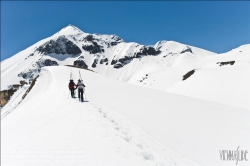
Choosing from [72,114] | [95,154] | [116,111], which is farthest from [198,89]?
[95,154]

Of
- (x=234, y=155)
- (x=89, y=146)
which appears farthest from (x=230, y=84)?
(x=89, y=146)

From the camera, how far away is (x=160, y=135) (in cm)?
913

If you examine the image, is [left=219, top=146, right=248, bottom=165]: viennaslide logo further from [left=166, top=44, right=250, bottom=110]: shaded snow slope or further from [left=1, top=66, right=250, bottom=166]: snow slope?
[left=166, top=44, right=250, bottom=110]: shaded snow slope

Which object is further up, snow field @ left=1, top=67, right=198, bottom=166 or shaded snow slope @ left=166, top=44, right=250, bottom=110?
shaded snow slope @ left=166, top=44, right=250, bottom=110

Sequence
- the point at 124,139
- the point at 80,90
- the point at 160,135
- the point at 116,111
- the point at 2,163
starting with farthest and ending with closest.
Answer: the point at 80,90
the point at 116,111
the point at 160,135
the point at 124,139
the point at 2,163

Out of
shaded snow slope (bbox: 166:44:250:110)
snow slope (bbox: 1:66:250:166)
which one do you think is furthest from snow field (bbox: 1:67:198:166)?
shaded snow slope (bbox: 166:44:250:110)

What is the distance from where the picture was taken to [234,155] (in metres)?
6.77

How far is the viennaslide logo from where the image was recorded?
20.8ft

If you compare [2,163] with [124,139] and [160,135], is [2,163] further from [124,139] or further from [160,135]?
[160,135]

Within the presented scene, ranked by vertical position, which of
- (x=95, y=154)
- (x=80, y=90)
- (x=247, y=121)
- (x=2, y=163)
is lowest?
(x=2, y=163)

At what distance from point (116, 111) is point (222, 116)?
22.2ft

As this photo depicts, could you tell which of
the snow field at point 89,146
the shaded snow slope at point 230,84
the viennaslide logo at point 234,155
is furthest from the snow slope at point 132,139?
the shaded snow slope at point 230,84

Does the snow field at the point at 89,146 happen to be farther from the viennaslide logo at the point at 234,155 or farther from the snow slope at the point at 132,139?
the viennaslide logo at the point at 234,155

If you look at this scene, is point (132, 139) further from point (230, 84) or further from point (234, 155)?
point (230, 84)
